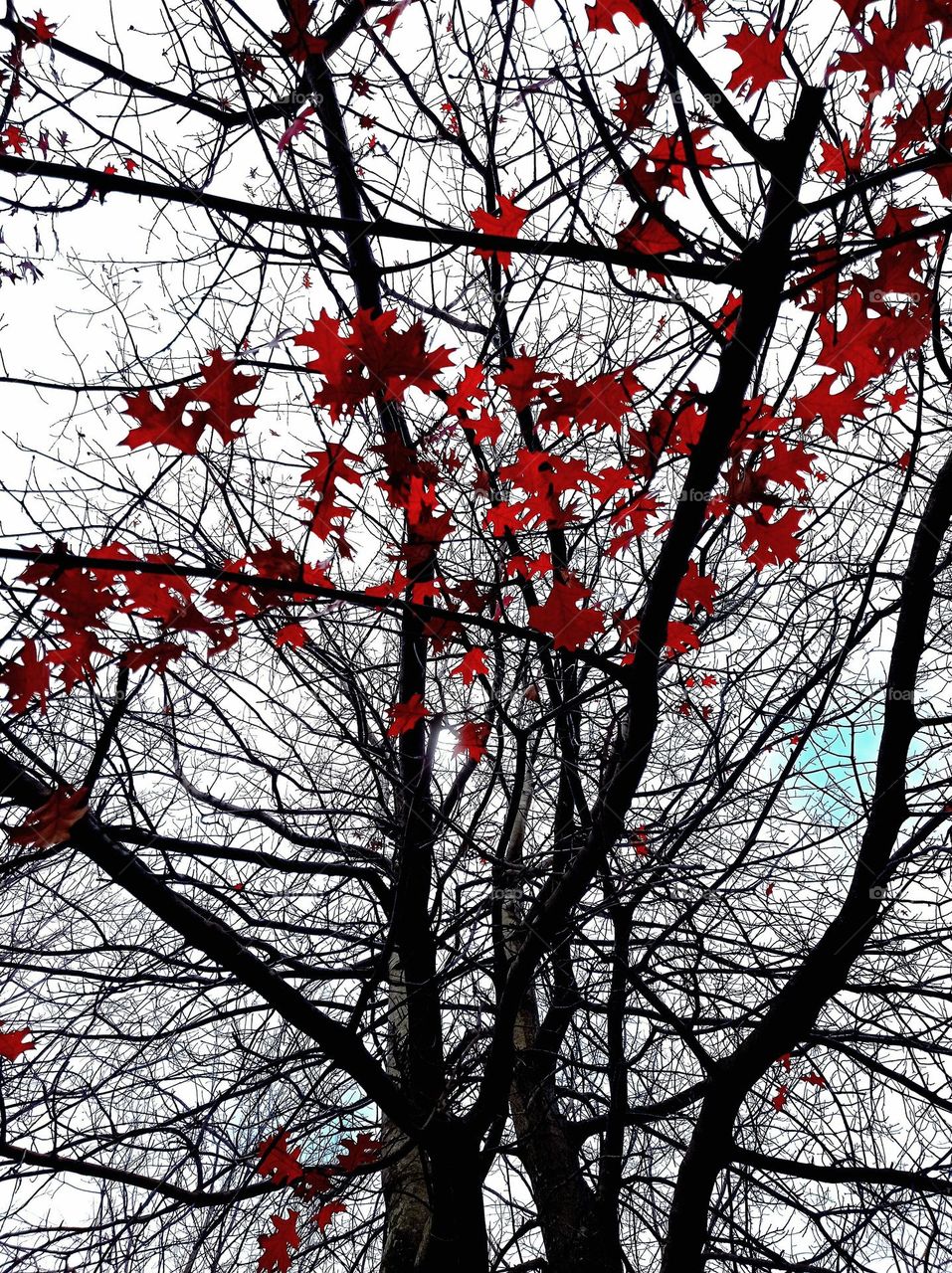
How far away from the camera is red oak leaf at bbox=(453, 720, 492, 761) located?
3.25m

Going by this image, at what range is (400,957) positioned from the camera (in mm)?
3877

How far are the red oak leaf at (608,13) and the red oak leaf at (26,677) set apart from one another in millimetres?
2289

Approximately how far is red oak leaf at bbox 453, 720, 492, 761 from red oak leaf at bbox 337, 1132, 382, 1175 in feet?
5.13

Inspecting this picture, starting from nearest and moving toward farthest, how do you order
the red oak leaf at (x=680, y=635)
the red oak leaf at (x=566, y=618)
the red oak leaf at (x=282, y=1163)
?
1. the red oak leaf at (x=566, y=618)
2. the red oak leaf at (x=680, y=635)
3. the red oak leaf at (x=282, y=1163)

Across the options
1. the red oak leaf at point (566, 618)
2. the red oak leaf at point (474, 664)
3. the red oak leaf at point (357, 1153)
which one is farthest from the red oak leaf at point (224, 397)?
the red oak leaf at point (357, 1153)

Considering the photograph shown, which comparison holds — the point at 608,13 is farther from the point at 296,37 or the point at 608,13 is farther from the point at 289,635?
the point at 289,635

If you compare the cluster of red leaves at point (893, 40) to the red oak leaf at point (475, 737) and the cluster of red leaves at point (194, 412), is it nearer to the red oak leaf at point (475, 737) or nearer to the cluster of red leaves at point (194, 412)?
the cluster of red leaves at point (194, 412)

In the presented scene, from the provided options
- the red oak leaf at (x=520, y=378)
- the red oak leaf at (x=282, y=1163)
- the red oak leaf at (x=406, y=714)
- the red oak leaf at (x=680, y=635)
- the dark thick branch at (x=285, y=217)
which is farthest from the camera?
the red oak leaf at (x=406, y=714)

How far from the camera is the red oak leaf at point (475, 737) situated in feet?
A: 10.7

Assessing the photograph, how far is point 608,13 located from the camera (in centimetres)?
234

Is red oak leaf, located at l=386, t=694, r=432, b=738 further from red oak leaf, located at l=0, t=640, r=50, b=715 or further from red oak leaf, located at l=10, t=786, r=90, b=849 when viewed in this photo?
red oak leaf, located at l=10, t=786, r=90, b=849

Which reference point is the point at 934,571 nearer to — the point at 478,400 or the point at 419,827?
the point at 478,400

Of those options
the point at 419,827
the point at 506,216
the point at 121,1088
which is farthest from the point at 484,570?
the point at 121,1088

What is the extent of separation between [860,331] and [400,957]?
2.90m
